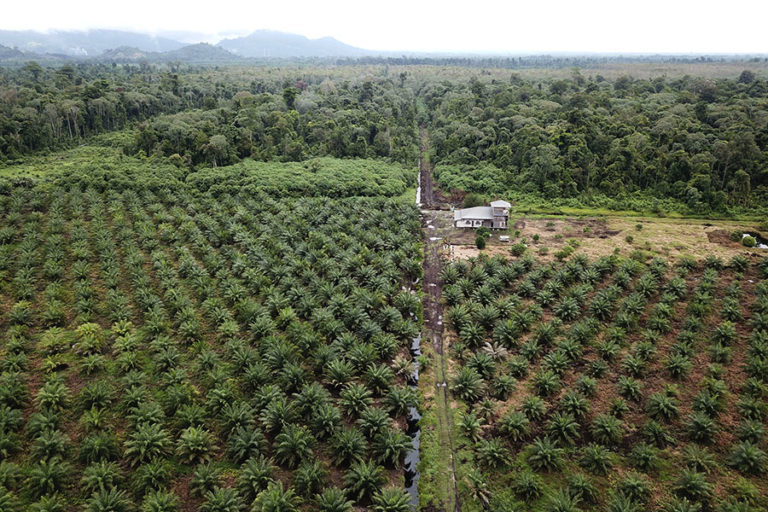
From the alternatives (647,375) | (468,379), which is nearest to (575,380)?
(647,375)

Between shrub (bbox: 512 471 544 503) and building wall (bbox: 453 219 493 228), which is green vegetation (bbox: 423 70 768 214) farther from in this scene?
shrub (bbox: 512 471 544 503)

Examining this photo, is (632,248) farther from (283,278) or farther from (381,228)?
(283,278)

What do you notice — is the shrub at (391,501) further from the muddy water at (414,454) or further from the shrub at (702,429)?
the shrub at (702,429)

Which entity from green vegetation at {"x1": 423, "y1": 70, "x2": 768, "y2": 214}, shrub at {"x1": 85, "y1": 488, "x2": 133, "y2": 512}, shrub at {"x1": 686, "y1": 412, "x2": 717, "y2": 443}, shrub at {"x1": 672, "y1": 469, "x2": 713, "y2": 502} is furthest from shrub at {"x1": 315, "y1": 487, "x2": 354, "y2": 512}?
green vegetation at {"x1": 423, "y1": 70, "x2": 768, "y2": 214}

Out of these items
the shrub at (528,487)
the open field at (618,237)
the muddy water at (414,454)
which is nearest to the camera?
the shrub at (528,487)

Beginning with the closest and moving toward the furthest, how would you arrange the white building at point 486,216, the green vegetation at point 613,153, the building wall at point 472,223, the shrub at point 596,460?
the shrub at point 596,460 → the white building at point 486,216 → the building wall at point 472,223 → the green vegetation at point 613,153

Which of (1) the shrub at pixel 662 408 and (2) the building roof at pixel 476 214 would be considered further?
(2) the building roof at pixel 476 214

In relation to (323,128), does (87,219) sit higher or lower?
lower

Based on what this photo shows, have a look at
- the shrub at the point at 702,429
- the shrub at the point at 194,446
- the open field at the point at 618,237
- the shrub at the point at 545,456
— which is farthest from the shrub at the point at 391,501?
the open field at the point at 618,237
